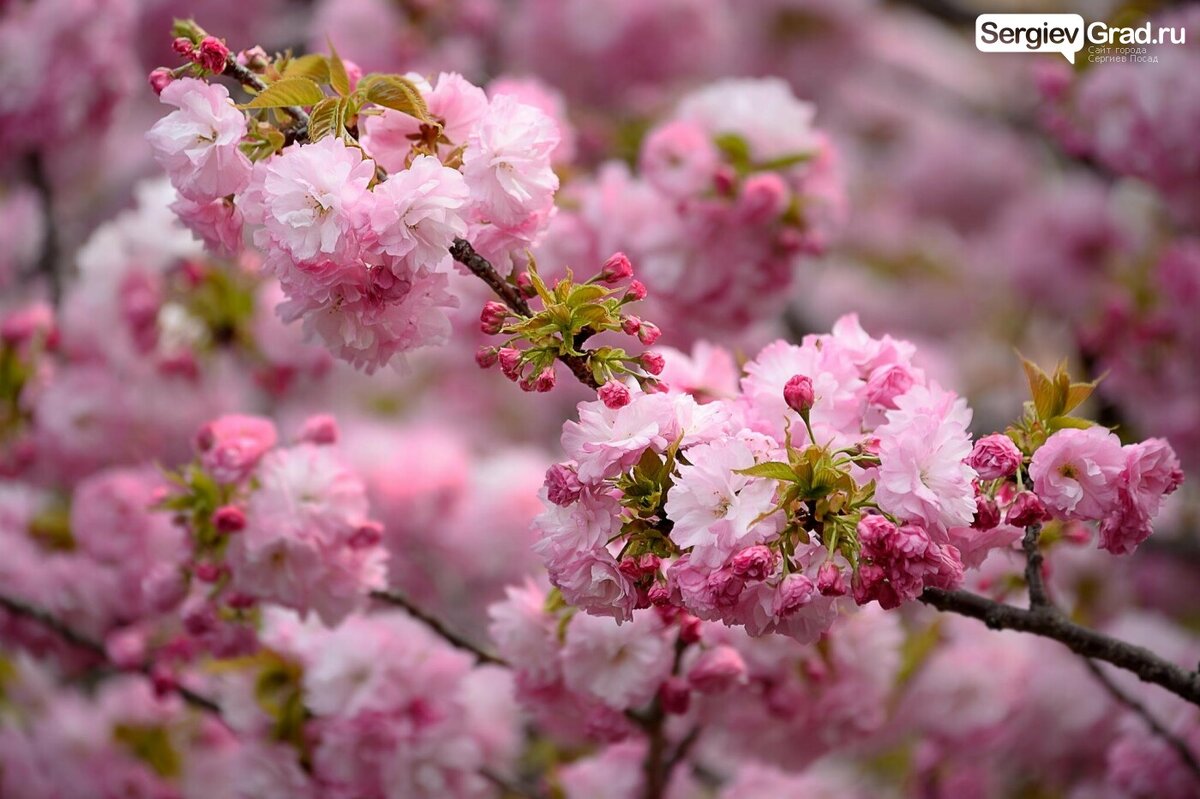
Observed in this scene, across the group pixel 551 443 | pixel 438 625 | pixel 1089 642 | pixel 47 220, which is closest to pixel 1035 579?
pixel 1089 642

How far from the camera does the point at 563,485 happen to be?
0.84 meters

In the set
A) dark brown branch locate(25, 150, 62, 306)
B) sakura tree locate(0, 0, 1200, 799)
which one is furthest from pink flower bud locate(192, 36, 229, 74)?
dark brown branch locate(25, 150, 62, 306)

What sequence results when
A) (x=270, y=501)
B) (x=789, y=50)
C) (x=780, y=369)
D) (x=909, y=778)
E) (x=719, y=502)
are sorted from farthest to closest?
(x=789, y=50) → (x=909, y=778) → (x=270, y=501) → (x=780, y=369) → (x=719, y=502)

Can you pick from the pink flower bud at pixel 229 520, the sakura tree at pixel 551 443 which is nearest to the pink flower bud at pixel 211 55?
the sakura tree at pixel 551 443

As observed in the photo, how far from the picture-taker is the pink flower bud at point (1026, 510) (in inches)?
32.8

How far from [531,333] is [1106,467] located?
0.42 meters

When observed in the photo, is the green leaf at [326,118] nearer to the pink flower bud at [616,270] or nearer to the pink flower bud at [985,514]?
the pink flower bud at [616,270]

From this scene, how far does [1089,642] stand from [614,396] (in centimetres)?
44

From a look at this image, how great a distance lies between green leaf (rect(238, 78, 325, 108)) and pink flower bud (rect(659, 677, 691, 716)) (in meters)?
0.62

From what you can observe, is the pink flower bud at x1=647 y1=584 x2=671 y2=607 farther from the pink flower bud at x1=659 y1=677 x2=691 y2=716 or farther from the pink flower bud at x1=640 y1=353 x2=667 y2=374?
the pink flower bud at x1=659 y1=677 x2=691 y2=716

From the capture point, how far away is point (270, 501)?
116 cm

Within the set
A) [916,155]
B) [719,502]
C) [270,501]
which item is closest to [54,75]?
[270,501]

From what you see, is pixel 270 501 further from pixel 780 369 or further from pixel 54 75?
pixel 54 75

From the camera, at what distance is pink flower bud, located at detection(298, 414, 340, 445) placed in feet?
4.07
